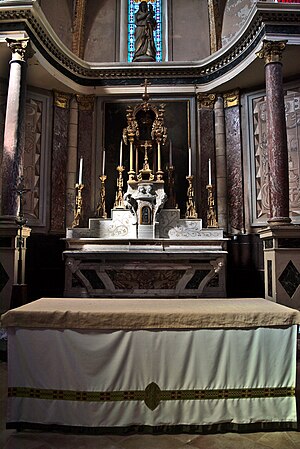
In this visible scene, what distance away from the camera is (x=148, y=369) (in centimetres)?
255

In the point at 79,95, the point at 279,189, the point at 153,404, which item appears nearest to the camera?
the point at 153,404

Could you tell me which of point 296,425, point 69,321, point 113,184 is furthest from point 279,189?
point 69,321

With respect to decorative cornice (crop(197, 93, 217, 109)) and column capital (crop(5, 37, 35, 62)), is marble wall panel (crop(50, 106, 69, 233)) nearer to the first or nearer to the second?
column capital (crop(5, 37, 35, 62))

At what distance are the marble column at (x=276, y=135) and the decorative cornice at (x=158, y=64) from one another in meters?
0.38

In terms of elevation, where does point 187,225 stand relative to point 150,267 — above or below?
above

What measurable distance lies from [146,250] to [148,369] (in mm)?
3826

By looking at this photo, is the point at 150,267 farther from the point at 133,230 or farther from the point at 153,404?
the point at 153,404

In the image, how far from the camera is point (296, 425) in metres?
2.56

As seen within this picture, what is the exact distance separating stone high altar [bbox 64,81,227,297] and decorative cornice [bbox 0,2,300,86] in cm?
166

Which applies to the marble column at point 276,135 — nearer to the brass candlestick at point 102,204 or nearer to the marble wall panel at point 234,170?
the marble wall panel at point 234,170

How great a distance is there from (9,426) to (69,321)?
31.5 inches

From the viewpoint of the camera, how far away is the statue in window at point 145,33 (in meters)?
8.63

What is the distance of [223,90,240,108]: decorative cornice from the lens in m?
7.95

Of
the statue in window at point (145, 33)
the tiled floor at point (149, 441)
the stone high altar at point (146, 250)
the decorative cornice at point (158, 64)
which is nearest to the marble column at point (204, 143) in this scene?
the decorative cornice at point (158, 64)
